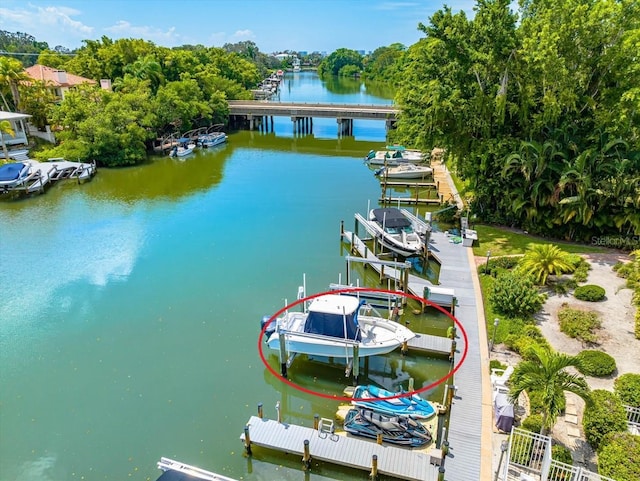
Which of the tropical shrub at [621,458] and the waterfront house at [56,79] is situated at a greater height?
the waterfront house at [56,79]

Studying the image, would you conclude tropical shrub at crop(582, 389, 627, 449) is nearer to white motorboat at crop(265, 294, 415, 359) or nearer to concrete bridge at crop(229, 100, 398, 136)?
white motorboat at crop(265, 294, 415, 359)

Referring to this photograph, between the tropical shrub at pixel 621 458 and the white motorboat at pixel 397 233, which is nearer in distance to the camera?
the tropical shrub at pixel 621 458

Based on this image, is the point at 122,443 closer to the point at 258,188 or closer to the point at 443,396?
the point at 443,396

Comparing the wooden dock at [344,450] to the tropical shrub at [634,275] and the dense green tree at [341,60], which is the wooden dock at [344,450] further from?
the dense green tree at [341,60]

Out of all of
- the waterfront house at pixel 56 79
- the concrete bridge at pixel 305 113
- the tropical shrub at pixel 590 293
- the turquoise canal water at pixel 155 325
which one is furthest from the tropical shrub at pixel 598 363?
the waterfront house at pixel 56 79

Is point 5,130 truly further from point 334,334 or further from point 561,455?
point 561,455

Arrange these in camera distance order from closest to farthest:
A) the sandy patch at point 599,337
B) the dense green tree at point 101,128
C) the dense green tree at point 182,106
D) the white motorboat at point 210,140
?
the sandy patch at point 599,337
the dense green tree at point 101,128
the dense green tree at point 182,106
the white motorboat at point 210,140
